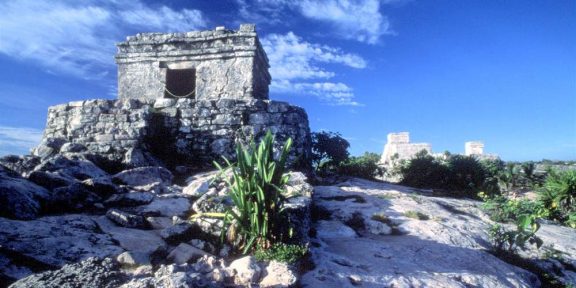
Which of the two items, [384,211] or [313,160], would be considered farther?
[313,160]

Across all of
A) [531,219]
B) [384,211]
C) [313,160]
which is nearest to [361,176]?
[313,160]

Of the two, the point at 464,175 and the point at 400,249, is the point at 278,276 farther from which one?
the point at 464,175

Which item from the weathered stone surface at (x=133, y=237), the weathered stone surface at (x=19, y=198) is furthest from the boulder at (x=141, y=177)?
the weathered stone surface at (x=133, y=237)

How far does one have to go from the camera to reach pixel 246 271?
8.16ft

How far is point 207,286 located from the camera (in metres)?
2.11

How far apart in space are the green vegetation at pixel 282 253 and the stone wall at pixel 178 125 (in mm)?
4126

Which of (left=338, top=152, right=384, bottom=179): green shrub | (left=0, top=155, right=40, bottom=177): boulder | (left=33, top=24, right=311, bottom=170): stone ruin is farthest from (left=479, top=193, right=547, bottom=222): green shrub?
(left=0, top=155, right=40, bottom=177): boulder

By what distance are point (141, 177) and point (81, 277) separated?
3.38 meters

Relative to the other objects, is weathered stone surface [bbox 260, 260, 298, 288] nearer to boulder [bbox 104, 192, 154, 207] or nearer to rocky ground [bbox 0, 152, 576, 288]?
rocky ground [bbox 0, 152, 576, 288]

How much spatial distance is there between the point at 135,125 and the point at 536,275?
7.12 m

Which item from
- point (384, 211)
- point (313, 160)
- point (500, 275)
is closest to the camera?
point (500, 275)

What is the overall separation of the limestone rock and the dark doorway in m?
8.13

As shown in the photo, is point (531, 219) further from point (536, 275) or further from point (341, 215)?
point (341, 215)

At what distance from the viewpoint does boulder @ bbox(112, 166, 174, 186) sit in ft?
16.6
